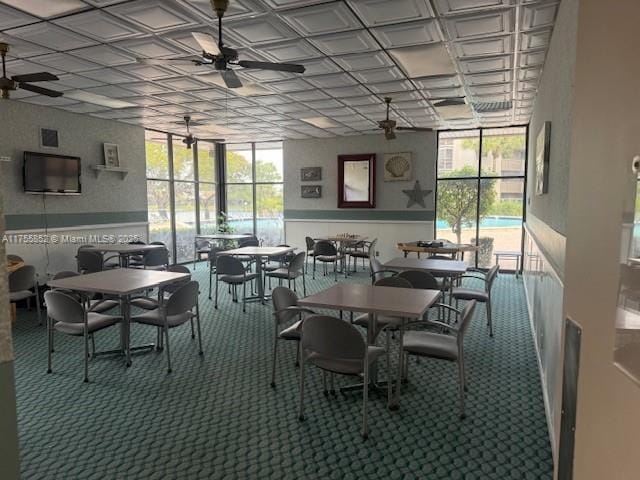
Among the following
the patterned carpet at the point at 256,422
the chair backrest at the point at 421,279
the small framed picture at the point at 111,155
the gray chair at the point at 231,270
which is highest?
the small framed picture at the point at 111,155

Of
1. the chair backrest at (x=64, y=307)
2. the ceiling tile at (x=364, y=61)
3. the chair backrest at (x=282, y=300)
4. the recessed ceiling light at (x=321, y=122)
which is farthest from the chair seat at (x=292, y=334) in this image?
the recessed ceiling light at (x=321, y=122)

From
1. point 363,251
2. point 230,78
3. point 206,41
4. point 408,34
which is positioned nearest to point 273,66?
point 230,78

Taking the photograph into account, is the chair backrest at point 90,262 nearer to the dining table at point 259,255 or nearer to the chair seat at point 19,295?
the chair seat at point 19,295

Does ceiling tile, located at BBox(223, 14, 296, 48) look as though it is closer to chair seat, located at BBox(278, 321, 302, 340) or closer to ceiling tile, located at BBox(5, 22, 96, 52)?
ceiling tile, located at BBox(5, 22, 96, 52)

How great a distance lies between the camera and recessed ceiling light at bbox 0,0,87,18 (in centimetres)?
354

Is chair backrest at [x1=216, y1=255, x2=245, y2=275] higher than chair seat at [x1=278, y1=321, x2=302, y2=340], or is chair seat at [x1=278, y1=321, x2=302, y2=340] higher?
chair backrest at [x1=216, y1=255, x2=245, y2=275]

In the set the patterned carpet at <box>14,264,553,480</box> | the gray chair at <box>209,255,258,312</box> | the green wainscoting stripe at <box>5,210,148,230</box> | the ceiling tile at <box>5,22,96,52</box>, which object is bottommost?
the patterned carpet at <box>14,264,553,480</box>

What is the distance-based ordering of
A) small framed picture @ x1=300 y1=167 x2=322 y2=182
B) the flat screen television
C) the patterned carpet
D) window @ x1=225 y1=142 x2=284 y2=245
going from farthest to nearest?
window @ x1=225 y1=142 x2=284 y2=245
small framed picture @ x1=300 y1=167 x2=322 y2=182
the flat screen television
the patterned carpet

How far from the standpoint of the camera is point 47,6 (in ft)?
11.9

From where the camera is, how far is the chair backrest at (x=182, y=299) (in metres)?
3.95

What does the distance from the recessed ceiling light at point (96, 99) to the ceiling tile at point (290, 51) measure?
3461 mm

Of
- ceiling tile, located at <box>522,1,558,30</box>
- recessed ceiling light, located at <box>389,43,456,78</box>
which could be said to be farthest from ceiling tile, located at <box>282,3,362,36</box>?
ceiling tile, located at <box>522,1,558,30</box>

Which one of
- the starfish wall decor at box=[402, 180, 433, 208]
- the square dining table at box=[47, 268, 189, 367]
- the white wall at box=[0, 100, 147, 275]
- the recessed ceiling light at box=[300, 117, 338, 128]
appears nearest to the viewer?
the square dining table at box=[47, 268, 189, 367]

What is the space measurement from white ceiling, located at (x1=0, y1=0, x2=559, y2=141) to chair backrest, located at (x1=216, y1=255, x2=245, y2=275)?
2.44 metres
